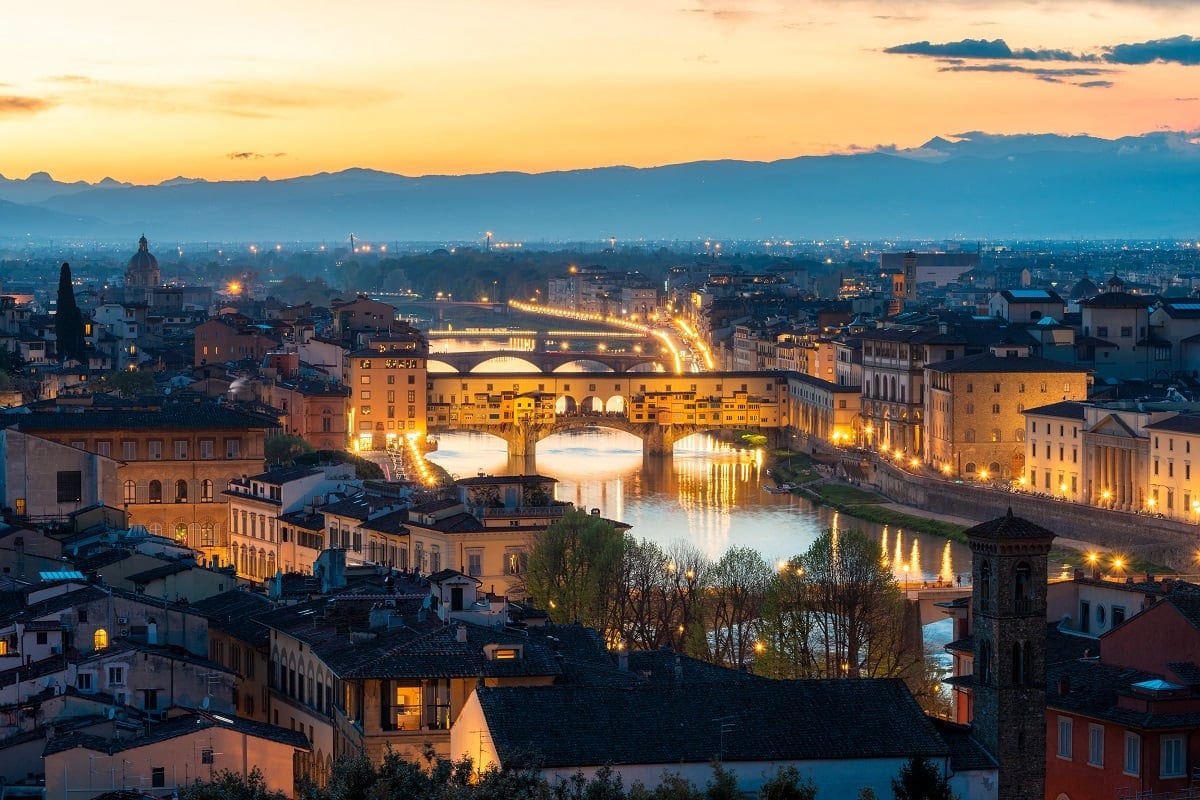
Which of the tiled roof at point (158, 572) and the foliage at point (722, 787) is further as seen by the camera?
the tiled roof at point (158, 572)

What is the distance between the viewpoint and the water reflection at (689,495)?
30.9 meters

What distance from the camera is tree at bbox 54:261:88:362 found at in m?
46.8

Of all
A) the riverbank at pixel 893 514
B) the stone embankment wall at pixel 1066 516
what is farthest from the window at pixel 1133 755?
the stone embankment wall at pixel 1066 516

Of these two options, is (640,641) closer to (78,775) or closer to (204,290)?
(78,775)

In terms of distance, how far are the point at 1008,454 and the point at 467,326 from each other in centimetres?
6653

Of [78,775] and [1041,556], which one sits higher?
[1041,556]

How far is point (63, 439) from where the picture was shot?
25.0 m

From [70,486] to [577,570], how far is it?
553 cm

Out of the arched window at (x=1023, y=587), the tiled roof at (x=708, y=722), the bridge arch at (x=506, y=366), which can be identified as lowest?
the bridge arch at (x=506, y=366)

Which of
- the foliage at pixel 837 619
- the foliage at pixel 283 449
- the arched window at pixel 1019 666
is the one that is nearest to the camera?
the arched window at pixel 1019 666

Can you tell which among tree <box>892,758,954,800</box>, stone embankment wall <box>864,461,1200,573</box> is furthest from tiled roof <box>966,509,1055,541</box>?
stone embankment wall <box>864,461,1200,573</box>

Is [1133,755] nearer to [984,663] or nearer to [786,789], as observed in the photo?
[984,663]

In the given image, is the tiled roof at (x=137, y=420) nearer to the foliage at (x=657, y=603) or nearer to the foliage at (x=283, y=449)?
the foliage at (x=283, y=449)

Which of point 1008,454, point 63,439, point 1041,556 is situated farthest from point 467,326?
point 1041,556
